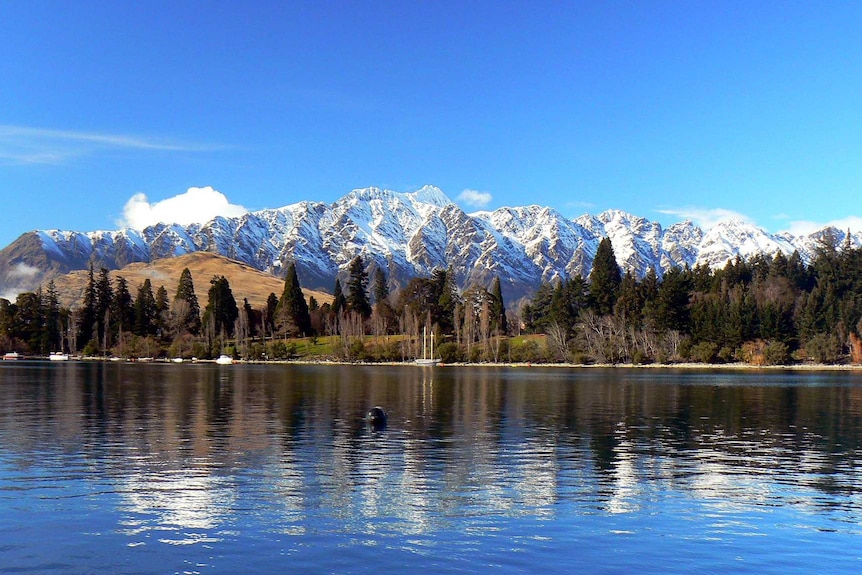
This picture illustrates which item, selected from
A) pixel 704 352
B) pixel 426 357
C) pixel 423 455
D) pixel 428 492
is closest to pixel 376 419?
pixel 423 455

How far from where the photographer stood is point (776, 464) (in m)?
37.3

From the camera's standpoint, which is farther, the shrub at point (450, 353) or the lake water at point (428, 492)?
the shrub at point (450, 353)

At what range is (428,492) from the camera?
29203 mm

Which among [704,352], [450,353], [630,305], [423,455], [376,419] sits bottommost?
[450,353]

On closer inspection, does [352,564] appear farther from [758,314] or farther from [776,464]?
[758,314]

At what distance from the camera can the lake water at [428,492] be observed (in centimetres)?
2123

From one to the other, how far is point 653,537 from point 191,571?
13.3m

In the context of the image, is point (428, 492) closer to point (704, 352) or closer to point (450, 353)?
point (704, 352)

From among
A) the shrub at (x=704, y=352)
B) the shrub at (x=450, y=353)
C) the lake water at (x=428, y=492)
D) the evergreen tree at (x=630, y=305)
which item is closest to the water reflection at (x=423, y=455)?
the lake water at (x=428, y=492)

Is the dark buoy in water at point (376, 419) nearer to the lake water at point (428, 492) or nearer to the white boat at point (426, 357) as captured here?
the lake water at point (428, 492)

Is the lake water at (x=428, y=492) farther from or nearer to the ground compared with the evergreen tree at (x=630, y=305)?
nearer to the ground

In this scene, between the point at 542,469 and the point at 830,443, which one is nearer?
the point at 542,469

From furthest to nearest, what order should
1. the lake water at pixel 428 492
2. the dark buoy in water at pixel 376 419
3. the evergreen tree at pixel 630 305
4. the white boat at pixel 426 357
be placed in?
the evergreen tree at pixel 630 305 → the white boat at pixel 426 357 → the dark buoy in water at pixel 376 419 → the lake water at pixel 428 492

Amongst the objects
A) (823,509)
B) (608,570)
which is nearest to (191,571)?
(608,570)
